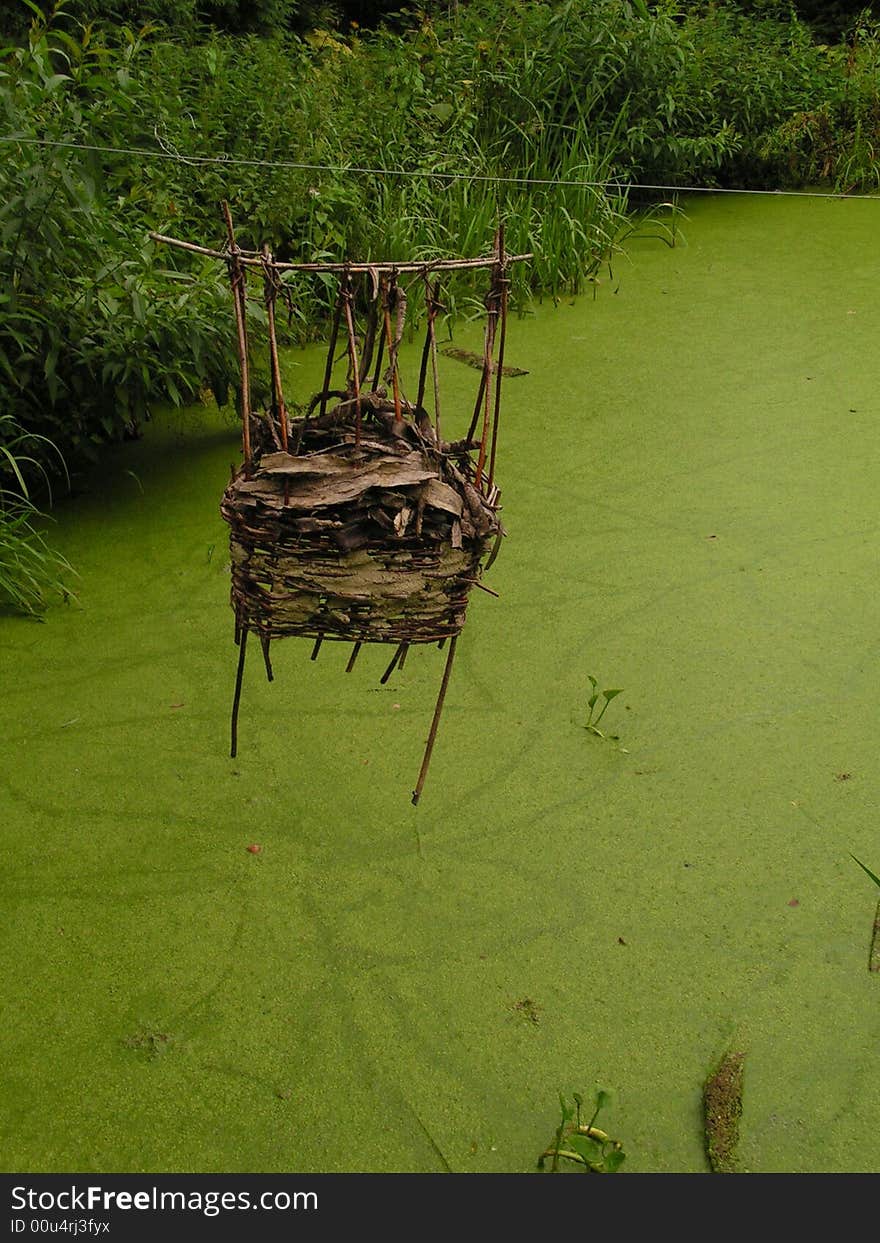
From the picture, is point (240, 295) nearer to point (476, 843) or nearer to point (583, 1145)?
point (476, 843)

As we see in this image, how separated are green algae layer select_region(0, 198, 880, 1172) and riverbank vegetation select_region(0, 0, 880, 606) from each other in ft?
1.14

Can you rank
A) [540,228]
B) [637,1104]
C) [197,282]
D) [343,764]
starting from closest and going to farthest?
[637,1104], [343,764], [197,282], [540,228]

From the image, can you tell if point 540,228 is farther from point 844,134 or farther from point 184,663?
point 184,663

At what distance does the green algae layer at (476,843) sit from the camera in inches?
52.3

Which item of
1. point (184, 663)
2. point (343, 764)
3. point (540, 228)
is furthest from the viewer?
point (540, 228)

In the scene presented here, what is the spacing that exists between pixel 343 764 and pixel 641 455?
117 cm

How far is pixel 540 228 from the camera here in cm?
357

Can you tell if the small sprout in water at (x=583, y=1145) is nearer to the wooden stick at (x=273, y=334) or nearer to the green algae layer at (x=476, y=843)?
the green algae layer at (x=476, y=843)

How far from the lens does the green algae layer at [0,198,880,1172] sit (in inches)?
52.3

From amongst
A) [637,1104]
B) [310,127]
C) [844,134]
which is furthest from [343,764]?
[844,134]

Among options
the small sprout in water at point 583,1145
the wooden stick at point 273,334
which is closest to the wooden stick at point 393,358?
the wooden stick at point 273,334

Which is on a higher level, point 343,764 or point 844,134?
point 844,134

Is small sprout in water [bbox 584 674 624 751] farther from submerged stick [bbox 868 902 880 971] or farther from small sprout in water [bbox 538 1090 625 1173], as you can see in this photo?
small sprout in water [bbox 538 1090 625 1173]

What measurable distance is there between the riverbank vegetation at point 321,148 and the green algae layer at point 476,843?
0.35 m
